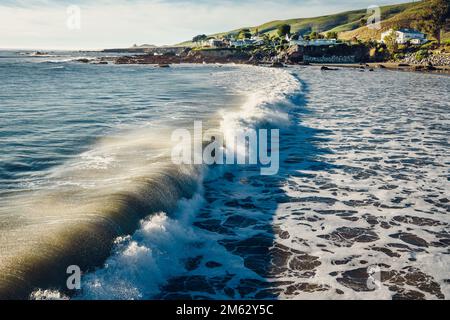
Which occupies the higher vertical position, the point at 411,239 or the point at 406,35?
the point at 406,35

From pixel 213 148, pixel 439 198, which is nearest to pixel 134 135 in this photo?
pixel 213 148

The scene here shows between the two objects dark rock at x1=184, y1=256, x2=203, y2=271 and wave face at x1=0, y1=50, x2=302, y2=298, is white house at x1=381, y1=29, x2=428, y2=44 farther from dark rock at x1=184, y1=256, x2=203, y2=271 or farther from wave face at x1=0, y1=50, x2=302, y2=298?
dark rock at x1=184, y1=256, x2=203, y2=271

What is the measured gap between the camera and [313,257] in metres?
7.64

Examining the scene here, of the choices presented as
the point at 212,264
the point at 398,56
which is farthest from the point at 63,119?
the point at 398,56

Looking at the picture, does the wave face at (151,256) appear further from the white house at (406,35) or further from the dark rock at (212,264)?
the white house at (406,35)

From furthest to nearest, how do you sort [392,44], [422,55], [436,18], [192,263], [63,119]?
[392,44], [436,18], [422,55], [63,119], [192,263]

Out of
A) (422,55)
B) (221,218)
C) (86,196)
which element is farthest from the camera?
(422,55)

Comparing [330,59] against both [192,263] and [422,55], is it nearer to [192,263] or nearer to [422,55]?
[422,55]

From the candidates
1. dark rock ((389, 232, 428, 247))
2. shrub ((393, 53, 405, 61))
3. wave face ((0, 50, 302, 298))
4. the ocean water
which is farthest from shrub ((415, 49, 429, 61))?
dark rock ((389, 232, 428, 247))

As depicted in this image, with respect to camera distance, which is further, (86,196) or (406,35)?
(406,35)

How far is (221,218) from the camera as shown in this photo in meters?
9.50

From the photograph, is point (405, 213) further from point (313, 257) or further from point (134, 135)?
point (134, 135)

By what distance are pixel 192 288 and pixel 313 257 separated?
2453 millimetres

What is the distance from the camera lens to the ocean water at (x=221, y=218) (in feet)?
21.7
